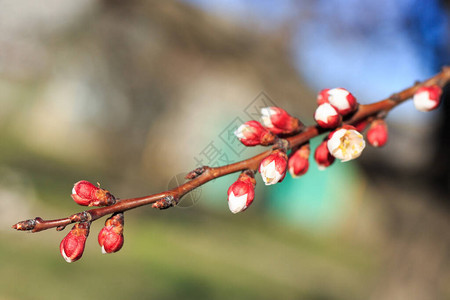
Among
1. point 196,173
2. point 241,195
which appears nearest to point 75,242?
point 196,173

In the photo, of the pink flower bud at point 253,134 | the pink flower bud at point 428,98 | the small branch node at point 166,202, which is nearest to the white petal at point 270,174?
the pink flower bud at point 253,134

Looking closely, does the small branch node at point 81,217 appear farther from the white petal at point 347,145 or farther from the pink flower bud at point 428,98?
the pink flower bud at point 428,98

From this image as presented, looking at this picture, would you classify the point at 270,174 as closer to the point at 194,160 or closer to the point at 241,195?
the point at 241,195

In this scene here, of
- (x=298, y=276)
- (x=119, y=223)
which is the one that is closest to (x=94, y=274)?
(x=298, y=276)

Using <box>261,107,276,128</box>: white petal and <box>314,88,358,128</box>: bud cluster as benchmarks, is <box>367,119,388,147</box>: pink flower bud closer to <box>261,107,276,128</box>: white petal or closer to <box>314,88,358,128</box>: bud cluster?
<box>314,88,358,128</box>: bud cluster

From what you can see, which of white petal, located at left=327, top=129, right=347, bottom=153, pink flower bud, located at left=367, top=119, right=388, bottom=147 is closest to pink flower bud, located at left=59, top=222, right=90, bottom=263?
white petal, located at left=327, top=129, right=347, bottom=153

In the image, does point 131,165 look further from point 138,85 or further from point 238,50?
point 238,50
